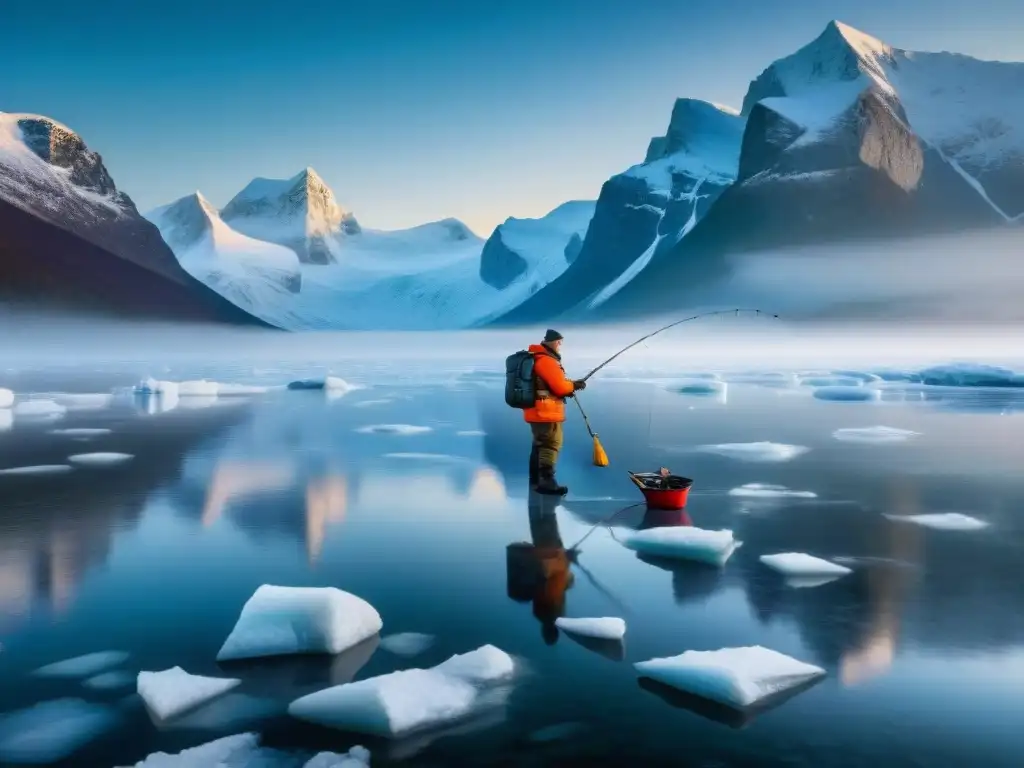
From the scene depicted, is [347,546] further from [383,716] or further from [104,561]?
[383,716]

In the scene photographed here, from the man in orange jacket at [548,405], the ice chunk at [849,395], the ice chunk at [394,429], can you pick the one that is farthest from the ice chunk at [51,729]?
the ice chunk at [849,395]

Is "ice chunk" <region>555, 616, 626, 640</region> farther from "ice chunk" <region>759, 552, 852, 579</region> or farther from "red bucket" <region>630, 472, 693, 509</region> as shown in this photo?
"red bucket" <region>630, 472, 693, 509</region>

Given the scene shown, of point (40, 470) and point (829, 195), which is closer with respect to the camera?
point (40, 470)

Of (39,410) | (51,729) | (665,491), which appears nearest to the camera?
(51,729)

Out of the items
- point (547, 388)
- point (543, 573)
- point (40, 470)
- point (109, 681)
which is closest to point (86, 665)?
point (109, 681)

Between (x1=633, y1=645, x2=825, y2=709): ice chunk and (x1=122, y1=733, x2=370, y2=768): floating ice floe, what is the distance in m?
2.03

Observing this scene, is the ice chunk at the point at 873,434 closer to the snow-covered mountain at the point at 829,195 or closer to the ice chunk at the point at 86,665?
the ice chunk at the point at 86,665

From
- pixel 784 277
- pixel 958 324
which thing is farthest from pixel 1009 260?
pixel 784 277

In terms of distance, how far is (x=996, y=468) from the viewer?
15.5 m

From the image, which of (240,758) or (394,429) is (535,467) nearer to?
(240,758)

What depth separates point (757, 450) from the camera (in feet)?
57.7

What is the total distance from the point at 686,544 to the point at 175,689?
5174 millimetres

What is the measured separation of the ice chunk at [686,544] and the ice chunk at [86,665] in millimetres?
5010

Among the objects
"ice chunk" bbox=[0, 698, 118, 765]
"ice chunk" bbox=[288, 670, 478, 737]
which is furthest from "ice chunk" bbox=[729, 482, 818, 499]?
"ice chunk" bbox=[0, 698, 118, 765]
